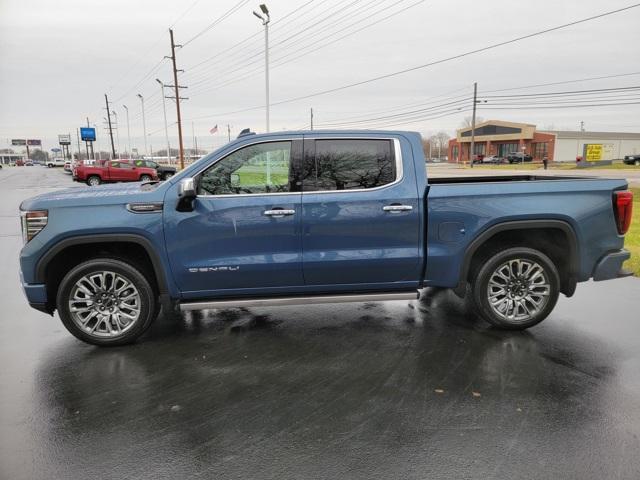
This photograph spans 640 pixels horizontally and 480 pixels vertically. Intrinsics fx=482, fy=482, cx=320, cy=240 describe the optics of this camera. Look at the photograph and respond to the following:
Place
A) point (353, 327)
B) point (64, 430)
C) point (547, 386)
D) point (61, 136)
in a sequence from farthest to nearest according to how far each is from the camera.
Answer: point (61, 136) < point (353, 327) < point (547, 386) < point (64, 430)

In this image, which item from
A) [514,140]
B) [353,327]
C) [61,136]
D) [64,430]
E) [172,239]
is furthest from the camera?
[61,136]

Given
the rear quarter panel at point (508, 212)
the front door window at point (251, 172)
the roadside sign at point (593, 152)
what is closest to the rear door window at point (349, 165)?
the front door window at point (251, 172)

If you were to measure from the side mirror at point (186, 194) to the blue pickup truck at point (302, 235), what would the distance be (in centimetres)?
2

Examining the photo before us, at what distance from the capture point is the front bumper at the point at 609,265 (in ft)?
15.5

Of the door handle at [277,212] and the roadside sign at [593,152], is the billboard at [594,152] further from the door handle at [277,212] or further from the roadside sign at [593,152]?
the door handle at [277,212]

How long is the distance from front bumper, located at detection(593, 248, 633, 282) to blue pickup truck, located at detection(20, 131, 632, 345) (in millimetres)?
14

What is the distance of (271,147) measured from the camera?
4598 mm

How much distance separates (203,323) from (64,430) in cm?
214

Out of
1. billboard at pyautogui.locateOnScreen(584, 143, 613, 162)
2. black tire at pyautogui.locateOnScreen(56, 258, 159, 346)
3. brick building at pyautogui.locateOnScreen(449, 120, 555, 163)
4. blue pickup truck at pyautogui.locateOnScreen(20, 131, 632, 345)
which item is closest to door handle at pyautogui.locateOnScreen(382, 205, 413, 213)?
blue pickup truck at pyautogui.locateOnScreen(20, 131, 632, 345)

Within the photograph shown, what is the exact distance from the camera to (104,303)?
454 cm

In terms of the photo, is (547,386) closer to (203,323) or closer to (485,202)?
(485,202)

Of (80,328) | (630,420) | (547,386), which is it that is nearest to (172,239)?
(80,328)

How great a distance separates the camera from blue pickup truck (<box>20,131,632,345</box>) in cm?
439

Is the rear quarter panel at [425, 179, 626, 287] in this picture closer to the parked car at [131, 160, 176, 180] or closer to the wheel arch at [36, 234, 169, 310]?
the wheel arch at [36, 234, 169, 310]
